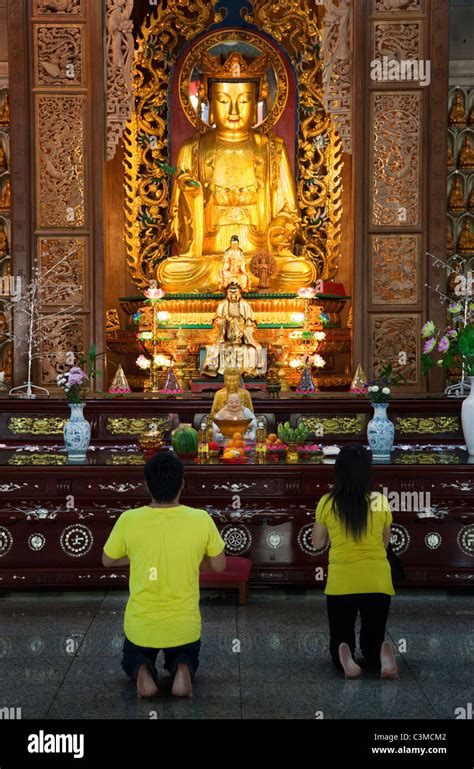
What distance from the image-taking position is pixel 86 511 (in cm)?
466

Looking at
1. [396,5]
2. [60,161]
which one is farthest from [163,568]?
[396,5]

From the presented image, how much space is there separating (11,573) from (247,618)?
103 centimetres

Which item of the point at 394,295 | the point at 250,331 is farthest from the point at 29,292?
the point at 394,295

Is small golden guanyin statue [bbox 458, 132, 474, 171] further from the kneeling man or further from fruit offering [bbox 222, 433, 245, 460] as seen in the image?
the kneeling man

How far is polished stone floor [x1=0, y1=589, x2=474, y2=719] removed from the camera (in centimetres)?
316

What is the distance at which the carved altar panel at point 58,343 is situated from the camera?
8281 mm

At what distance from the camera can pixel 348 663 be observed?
11.2 feet

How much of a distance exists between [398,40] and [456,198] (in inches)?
58.0

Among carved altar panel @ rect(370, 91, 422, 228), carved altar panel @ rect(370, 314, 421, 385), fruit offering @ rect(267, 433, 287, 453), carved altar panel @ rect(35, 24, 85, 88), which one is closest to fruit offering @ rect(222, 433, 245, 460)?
fruit offering @ rect(267, 433, 287, 453)

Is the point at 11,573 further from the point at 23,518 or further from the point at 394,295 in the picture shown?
the point at 394,295

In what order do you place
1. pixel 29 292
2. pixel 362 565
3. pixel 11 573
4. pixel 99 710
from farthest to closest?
pixel 29 292
pixel 11 573
pixel 362 565
pixel 99 710

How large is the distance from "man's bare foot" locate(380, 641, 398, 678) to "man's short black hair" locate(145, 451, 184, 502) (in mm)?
814

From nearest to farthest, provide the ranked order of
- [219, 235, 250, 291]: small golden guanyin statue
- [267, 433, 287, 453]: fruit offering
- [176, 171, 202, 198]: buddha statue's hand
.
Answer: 1. [267, 433, 287, 453]: fruit offering
2. [219, 235, 250, 291]: small golden guanyin statue
3. [176, 171, 202, 198]: buddha statue's hand

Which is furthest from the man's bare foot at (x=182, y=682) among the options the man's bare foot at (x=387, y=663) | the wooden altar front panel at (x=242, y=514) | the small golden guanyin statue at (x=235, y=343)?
the small golden guanyin statue at (x=235, y=343)
